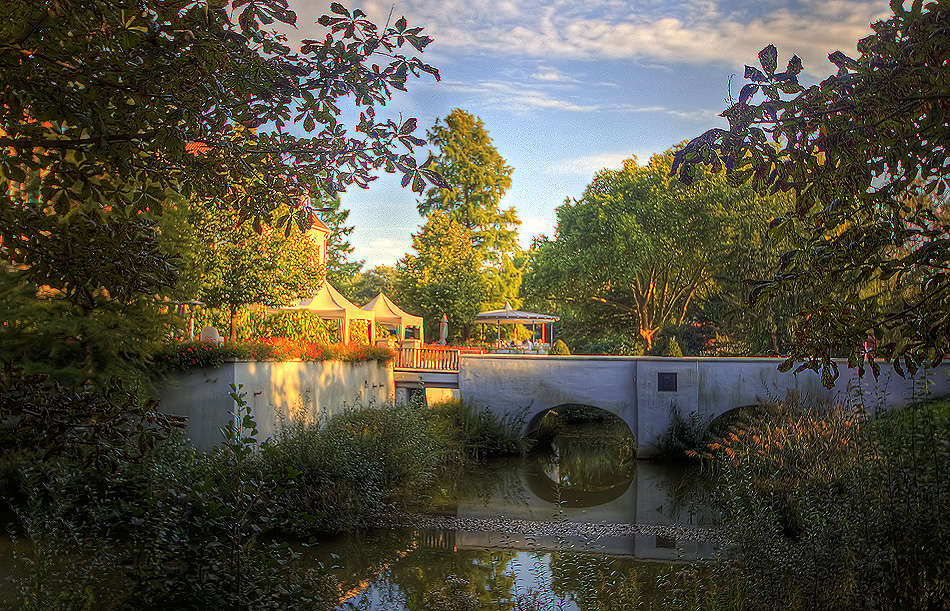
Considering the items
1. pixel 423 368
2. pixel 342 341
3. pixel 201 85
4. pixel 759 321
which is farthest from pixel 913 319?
pixel 759 321

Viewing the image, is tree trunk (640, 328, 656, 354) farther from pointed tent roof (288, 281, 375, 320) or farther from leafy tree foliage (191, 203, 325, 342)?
leafy tree foliage (191, 203, 325, 342)

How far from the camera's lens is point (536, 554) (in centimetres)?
1043

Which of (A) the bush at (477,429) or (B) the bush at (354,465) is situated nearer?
(B) the bush at (354,465)

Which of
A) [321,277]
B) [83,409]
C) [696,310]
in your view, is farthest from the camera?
[696,310]

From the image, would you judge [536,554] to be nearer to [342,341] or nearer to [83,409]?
[83,409]

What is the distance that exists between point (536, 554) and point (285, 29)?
879 cm

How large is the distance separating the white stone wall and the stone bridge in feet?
15.8

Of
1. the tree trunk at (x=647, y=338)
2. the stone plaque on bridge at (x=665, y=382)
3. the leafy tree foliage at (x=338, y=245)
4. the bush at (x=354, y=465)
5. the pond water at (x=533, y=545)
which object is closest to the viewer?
the pond water at (x=533, y=545)

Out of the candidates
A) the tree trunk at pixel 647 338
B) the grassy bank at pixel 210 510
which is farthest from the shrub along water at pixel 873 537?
the tree trunk at pixel 647 338

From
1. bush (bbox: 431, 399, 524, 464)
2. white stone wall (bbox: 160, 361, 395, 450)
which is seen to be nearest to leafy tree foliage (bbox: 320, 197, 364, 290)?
bush (bbox: 431, 399, 524, 464)

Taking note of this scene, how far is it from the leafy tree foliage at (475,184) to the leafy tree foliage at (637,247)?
235 cm

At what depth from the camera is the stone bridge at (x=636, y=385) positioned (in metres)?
19.2

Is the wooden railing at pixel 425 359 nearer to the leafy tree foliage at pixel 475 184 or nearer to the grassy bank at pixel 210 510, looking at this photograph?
the grassy bank at pixel 210 510

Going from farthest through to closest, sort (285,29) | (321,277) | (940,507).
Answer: (321,277) → (940,507) → (285,29)
